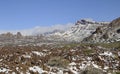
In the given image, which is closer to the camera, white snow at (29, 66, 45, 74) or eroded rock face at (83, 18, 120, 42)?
white snow at (29, 66, 45, 74)

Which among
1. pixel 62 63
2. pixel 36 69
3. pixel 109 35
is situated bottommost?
pixel 36 69

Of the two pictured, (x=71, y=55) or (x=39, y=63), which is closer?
(x=39, y=63)

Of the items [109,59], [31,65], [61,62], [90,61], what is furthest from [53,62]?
[109,59]

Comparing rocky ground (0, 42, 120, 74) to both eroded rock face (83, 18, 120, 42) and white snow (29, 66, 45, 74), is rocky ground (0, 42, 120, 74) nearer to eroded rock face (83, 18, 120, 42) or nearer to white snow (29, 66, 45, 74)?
white snow (29, 66, 45, 74)

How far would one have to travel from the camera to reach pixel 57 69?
28.4 meters

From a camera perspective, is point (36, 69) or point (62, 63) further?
point (62, 63)

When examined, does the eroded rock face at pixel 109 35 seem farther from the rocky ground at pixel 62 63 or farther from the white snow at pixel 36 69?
the white snow at pixel 36 69

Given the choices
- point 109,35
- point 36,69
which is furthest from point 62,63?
point 109,35

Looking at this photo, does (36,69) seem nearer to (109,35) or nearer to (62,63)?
(62,63)

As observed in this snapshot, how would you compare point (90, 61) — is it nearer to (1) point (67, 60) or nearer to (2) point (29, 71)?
(1) point (67, 60)

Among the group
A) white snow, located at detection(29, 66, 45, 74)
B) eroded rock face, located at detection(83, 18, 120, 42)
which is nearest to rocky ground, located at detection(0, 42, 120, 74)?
white snow, located at detection(29, 66, 45, 74)

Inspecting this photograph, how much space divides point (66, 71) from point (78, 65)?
2570 millimetres

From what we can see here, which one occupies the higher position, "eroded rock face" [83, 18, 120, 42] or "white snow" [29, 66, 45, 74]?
"eroded rock face" [83, 18, 120, 42]

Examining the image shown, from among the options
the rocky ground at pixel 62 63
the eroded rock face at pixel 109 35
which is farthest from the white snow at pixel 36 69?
the eroded rock face at pixel 109 35
